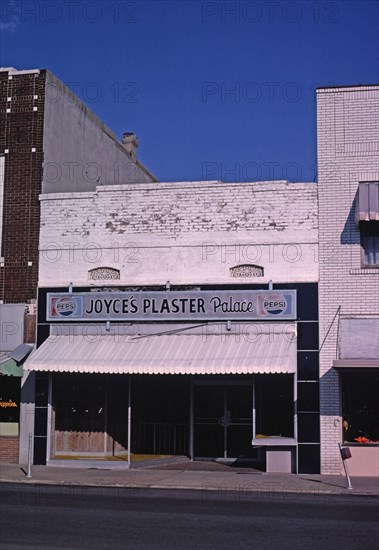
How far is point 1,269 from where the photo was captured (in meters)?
23.5

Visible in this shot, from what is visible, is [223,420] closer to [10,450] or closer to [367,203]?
[10,450]

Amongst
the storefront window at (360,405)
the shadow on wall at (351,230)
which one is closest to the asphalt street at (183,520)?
the storefront window at (360,405)

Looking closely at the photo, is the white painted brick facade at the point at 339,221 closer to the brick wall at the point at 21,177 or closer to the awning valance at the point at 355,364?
the awning valance at the point at 355,364

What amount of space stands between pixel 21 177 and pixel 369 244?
9967 mm

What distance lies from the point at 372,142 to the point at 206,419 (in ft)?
28.5

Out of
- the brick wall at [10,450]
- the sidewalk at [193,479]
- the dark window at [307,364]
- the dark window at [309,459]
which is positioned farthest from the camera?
the brick wall at [10,450]

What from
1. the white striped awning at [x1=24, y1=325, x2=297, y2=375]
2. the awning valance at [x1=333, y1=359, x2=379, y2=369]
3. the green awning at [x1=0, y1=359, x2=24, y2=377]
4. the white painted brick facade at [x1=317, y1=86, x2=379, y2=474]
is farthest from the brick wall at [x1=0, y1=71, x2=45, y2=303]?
the awning valance at [x1=333, y1=359, x2=379, y2=369]

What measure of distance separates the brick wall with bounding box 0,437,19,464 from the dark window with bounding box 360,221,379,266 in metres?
10.5

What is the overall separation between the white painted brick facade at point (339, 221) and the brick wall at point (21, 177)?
26.3 feet

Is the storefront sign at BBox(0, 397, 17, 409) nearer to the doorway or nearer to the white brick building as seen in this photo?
the white brick building

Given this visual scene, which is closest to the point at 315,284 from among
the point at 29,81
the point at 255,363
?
the point at 255,363

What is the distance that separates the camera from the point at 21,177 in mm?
23781

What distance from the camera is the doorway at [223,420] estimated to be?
2256cm

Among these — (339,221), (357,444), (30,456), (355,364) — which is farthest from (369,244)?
(30,456)
